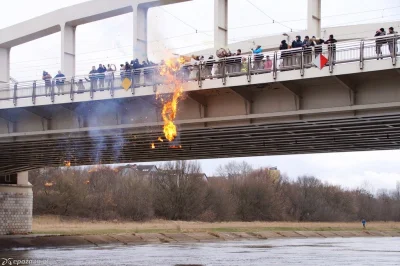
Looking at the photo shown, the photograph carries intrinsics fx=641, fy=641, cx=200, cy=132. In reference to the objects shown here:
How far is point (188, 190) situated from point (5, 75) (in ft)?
195

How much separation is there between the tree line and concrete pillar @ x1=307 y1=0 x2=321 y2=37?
6692 centimetres

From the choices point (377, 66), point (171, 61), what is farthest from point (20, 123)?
point (377, 66)

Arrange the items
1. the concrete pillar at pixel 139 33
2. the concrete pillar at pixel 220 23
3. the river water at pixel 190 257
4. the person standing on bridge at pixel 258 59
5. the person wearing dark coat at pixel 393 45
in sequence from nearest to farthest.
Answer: the person wearing dark coat at pixel 393 45 → the person standing on bridge at pixel 258 59 → the concrete pillar at pixel 220 23 → the concrete pillar at pixel 139 33 → the river water at pixel 190 257

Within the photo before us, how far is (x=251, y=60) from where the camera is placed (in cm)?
2639

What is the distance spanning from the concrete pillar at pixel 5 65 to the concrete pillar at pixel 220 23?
17034 millimetres

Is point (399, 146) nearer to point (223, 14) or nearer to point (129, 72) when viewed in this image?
point (223, 14)

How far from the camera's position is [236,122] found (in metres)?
28.6

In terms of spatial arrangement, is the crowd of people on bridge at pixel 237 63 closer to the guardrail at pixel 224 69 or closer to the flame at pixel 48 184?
the guardrail at pixel 224 69

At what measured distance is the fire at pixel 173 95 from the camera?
2800 cm


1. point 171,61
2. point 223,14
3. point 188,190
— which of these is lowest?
point 188,190

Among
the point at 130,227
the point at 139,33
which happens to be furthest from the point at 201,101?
the point at 130,227

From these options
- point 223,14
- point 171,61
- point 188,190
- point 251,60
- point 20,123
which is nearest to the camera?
point 251,60

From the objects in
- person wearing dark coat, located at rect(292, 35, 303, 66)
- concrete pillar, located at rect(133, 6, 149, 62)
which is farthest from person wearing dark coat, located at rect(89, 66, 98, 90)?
person wearing dark coat, located at rect(292, 35, 303, 66)

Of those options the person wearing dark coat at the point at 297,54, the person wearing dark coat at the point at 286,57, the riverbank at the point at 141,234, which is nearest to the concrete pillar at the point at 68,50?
the person wearing dark coat at the point at 286,57
